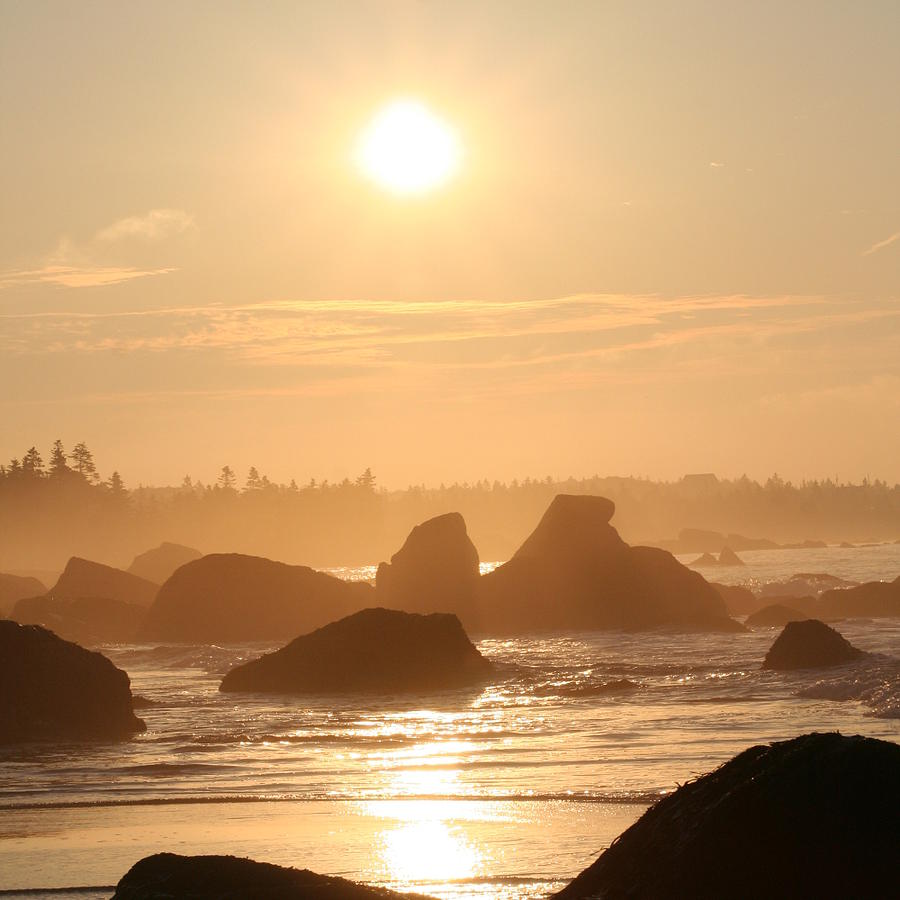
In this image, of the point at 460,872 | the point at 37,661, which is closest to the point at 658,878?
the point at 460,872

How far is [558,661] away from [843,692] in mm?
11266

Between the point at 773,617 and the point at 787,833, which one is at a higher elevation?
the point at 787,833

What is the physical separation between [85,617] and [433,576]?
14.0 m

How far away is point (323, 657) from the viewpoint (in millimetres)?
29797

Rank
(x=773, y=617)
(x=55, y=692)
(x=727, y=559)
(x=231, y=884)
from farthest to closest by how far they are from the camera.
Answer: (x=727, y=559)
(x=773, y=617)
(x=55, y=692)
(x=231, y=884)

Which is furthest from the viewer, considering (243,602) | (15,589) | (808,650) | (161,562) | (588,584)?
(161,562)

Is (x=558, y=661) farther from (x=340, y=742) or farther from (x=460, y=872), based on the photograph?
(x=460, y=872)

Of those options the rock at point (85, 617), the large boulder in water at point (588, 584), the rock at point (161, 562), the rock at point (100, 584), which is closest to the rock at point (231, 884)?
the rock at point (85, 617)

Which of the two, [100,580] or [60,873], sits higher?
[100,580]

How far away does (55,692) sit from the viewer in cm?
2286

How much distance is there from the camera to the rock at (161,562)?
82.4 meters

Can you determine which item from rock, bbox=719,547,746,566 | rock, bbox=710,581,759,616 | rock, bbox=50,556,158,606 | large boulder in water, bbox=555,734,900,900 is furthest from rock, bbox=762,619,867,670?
rock, bbox=719,547,746,566

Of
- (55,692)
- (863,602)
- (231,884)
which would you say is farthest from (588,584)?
(231,884)

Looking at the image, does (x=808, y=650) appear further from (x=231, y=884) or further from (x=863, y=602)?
(x=231, y=884)
